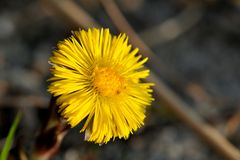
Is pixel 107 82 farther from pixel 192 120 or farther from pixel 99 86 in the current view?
pixel 192 120

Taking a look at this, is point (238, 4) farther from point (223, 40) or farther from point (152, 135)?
point (152, 135)

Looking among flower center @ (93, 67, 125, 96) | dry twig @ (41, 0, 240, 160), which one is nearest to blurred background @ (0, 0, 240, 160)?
dry twig @ (41, 0, 240, 160)

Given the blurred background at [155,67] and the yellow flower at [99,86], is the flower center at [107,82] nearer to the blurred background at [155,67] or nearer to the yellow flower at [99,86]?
the yellow flower at [99,86]

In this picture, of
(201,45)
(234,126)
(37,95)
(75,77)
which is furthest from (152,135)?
(75,77)

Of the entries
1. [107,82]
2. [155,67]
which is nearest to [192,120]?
[155,67]

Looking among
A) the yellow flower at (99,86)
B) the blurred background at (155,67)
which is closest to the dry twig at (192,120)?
the blurred background at (155,67)

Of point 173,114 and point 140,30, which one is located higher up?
point 140,30

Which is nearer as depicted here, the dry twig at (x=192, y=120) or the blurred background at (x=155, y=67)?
the dry twig at (x=192, y=120)
